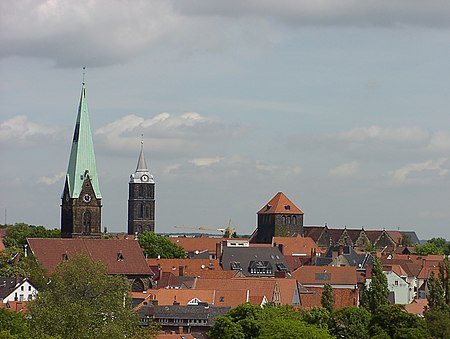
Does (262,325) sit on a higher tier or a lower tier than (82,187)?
lower

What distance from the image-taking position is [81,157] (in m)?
146

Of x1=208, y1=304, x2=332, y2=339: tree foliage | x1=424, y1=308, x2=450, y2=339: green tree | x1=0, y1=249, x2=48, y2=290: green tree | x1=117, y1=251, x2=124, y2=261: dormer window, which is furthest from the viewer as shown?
x1=117, y1=251, x2=124, y2=261: dormer window

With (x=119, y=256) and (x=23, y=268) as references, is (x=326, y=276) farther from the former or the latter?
(x=23, y=268)

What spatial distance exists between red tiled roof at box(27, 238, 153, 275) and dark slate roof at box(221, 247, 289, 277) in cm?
1641

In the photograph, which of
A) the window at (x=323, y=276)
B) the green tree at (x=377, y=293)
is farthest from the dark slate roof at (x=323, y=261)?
the green tree at (x=377, y=293)

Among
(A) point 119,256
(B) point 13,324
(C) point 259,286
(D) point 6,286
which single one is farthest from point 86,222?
(B) point 13,324

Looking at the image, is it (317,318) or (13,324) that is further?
(317,318)

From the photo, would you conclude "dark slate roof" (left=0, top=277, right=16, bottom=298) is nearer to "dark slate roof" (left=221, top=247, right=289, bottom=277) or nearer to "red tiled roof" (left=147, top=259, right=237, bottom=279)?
"red tiled roof" (left=147, top=259, right=237, bottom=279)

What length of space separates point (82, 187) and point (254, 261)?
71.5 feet

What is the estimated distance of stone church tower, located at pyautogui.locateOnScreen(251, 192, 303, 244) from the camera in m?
186

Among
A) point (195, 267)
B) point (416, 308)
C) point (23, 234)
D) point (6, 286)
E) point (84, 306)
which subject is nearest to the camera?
point (84, 306)

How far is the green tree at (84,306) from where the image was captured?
69.6 metres

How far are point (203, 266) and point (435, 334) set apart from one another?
2288 inches

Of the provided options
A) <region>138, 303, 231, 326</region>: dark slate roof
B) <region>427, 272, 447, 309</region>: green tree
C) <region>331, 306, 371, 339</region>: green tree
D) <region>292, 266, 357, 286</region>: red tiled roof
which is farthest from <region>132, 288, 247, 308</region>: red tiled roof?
<region>292, 266, 357, 286</region>: red tiled roof
